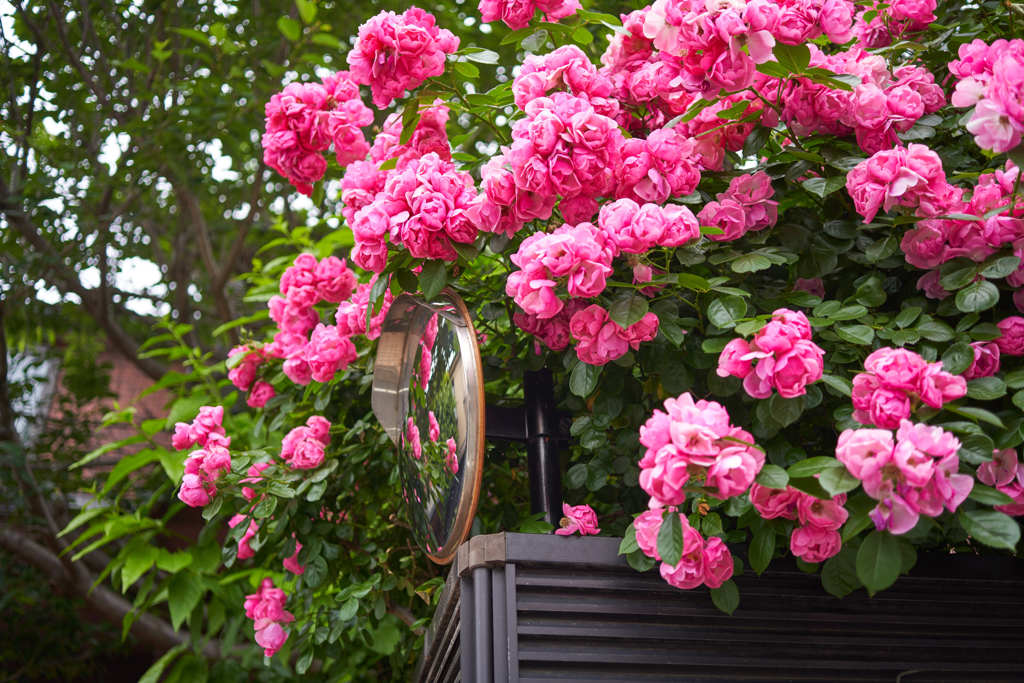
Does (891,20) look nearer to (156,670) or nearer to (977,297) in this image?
(977,297)

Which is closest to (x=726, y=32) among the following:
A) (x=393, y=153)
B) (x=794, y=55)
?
(x=794, y=55)

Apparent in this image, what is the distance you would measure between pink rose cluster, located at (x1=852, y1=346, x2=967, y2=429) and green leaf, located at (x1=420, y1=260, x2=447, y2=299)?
2.02 feet

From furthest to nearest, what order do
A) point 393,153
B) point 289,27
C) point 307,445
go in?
point 289,27 < point 307,445 < point 393,153

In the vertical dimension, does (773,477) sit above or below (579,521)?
above

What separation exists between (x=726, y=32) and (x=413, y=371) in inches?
32.2

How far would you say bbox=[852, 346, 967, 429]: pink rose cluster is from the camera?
97cm

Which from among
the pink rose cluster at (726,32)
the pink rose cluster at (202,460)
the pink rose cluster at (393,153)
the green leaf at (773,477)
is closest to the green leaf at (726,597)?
the green leaf at (773,477)

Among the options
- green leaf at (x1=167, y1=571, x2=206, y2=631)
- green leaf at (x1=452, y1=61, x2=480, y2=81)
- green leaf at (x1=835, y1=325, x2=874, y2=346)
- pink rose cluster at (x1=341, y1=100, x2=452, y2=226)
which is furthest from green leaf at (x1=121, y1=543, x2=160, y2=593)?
green leaf at (x1=835, y1=325, x2=874, y2=346)

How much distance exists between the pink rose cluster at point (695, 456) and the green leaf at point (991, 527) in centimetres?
24

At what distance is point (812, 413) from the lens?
133 centimetres

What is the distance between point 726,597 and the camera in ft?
3.74

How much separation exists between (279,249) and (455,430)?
360 centimetres

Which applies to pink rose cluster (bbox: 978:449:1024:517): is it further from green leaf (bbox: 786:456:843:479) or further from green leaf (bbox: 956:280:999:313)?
green leaf (bbox: 786:456:843:479)

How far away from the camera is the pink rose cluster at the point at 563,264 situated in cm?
112
